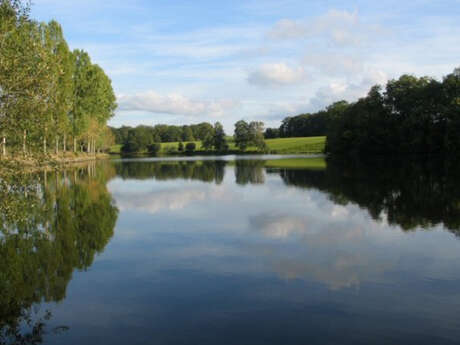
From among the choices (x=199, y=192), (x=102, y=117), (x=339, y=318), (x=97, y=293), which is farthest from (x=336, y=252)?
(x=102, y=117)

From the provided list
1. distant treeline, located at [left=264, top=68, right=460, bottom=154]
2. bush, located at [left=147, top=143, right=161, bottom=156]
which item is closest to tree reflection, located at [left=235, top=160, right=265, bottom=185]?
distant treeline, located at [left=264, top=68, right=460, bottom=154]

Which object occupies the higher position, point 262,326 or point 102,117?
point 102,117

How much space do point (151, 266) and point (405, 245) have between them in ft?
29.3

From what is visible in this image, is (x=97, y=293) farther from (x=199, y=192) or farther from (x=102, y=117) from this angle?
(x=102, y=117)

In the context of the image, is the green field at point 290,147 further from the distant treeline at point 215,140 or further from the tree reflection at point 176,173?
the tree reflection at point 176,173

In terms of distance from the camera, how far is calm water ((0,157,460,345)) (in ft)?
28.7

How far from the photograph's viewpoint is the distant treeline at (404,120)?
7925 centimetres

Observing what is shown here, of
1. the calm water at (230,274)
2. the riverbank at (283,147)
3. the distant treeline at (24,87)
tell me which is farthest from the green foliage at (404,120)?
the distant treeline at (24,87)

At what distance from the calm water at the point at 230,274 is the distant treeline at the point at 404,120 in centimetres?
6457

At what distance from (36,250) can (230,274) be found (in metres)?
7.24

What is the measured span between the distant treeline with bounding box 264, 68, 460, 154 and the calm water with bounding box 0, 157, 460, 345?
2542 inches

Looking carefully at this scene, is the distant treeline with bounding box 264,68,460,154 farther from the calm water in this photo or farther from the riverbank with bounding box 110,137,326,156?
the calm water

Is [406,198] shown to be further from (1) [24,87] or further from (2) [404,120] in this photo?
(2) [404,120]

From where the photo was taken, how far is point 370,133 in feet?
314
